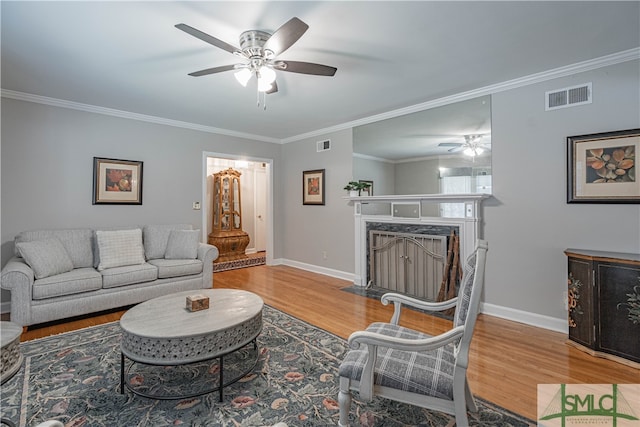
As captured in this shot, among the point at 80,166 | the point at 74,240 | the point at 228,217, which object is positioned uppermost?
the point at 80,166

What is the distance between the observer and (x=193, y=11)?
6.77 ft

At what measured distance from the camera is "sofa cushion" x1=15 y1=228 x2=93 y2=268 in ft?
11.4

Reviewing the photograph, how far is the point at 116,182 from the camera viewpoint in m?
4.25

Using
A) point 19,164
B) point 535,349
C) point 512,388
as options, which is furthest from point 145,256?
point 535,349

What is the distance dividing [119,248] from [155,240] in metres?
0.53

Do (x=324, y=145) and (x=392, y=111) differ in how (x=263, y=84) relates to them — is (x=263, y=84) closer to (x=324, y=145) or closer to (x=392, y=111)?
(x=392, y=111)

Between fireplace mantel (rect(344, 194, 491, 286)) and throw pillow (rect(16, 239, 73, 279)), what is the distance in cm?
369

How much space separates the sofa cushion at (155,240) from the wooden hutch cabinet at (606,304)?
4.78m

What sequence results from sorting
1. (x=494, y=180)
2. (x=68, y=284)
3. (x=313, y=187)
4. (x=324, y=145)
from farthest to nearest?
(x=313, y=187) → (x=324, y=145) → (x=494, y=180) → (x=68, y=284)

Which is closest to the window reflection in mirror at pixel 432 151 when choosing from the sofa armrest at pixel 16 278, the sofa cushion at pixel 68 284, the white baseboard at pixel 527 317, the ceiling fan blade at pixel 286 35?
the white baseboard at pixel 527 317

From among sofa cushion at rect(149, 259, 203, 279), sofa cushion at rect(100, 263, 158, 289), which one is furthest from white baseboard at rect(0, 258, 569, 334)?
sofa cushion at rect(149, 259, 203, 279)

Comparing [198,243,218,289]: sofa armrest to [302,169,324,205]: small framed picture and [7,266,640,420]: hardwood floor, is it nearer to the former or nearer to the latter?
[7,266,640,420]: hardwood floor

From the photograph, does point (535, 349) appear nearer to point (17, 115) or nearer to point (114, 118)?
point (114, 118)

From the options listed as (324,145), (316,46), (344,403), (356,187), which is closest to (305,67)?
(316,46)
